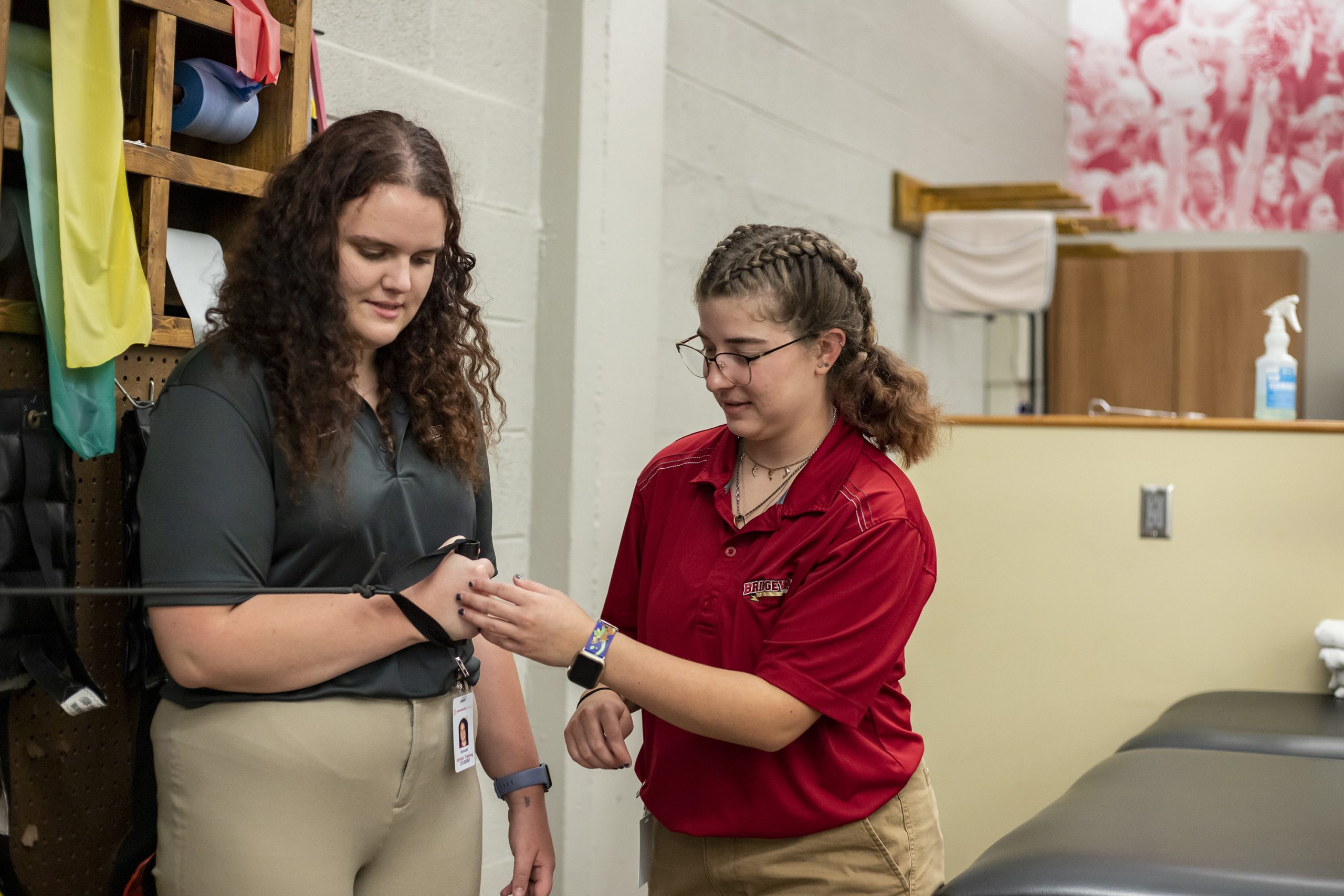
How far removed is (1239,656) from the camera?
112 inches

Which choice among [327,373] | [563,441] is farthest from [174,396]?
[563,441]

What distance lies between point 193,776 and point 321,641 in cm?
18

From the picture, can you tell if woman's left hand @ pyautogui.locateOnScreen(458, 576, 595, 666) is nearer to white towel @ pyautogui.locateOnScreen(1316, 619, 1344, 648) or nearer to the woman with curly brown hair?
the woman with curly brown hair

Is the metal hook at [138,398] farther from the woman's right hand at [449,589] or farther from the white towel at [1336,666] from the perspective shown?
the white towel at [1336,666]

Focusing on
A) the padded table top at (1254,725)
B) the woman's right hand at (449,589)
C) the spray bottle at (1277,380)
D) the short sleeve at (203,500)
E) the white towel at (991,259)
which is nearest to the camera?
the short sleeve at (203,500)

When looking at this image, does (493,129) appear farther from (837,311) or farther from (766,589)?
(766,589)

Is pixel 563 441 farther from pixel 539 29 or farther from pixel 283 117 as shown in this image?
pixel 283 117

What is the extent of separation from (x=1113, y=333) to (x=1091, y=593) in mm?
2573

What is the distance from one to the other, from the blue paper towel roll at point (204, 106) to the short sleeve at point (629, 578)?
0.69 meters

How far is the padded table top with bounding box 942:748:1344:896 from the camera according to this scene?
1396mm

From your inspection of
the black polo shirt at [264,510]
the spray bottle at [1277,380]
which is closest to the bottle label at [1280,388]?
the spray bottle at [1277,380]

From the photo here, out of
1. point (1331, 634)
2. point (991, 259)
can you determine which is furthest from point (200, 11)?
point (991, 259)

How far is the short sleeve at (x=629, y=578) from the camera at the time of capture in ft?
5.07

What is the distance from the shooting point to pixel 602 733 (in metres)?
1.42
